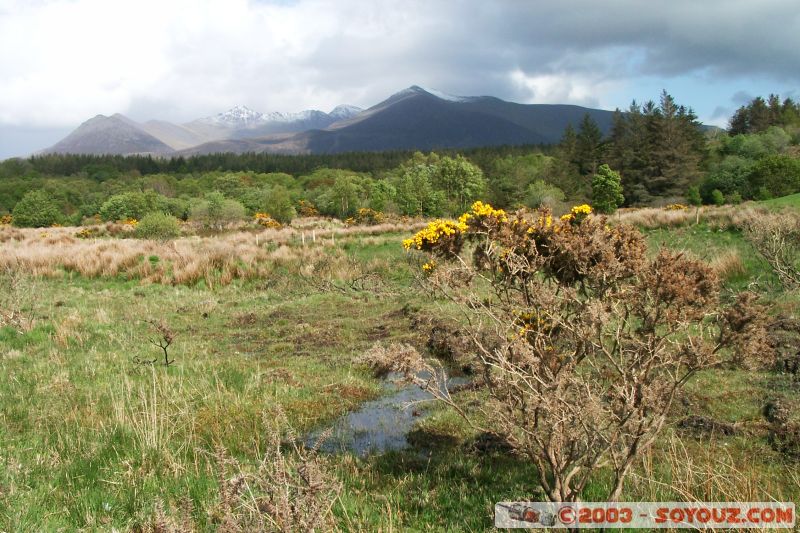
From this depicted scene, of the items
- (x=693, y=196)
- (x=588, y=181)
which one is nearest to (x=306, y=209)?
(x=588, y=181)

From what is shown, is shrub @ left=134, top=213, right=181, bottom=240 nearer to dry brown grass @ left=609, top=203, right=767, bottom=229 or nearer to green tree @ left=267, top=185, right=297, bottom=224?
dry brown grass @ left=609, top=203, right=767, bottom=229

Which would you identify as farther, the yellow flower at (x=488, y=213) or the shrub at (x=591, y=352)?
the yellow flower at (x=488, y=213)

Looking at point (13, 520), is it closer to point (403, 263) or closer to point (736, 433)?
point (736, 433)

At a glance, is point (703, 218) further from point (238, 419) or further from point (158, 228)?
point (158, 228)

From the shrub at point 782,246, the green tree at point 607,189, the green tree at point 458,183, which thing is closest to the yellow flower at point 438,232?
the shrub at point 782,246

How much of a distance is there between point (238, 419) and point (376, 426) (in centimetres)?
160

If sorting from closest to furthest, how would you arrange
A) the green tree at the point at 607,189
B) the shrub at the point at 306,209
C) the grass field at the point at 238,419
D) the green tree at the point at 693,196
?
the grass field at the point at 238,419, the green tree at the point at 693,196, the green tree at the point at 607,189, the shrub at the point at 306,209

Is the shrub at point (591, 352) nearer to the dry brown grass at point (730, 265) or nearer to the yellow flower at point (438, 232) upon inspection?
the yellow flower at point (438, 232)

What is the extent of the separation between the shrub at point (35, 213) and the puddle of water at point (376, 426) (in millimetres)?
65104

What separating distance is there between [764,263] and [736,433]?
9.05 metres

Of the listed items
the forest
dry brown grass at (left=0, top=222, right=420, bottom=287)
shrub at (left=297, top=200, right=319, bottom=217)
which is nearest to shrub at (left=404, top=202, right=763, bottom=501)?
dry brown grass at (left=0, top=222, right=420, bottom=287)

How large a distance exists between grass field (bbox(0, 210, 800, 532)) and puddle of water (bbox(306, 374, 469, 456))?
0.20m

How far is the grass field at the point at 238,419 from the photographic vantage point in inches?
149

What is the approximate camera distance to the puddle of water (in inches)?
215
